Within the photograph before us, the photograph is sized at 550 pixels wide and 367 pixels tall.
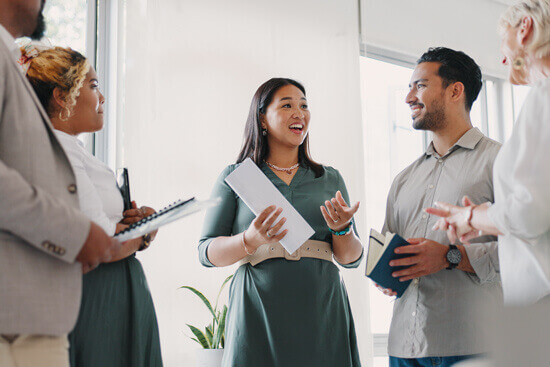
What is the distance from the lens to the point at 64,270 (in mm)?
1300

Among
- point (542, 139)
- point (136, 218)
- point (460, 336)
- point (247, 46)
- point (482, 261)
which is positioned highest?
point (247, 46)

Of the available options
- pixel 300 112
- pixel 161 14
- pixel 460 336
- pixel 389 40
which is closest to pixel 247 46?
pixel 161 14

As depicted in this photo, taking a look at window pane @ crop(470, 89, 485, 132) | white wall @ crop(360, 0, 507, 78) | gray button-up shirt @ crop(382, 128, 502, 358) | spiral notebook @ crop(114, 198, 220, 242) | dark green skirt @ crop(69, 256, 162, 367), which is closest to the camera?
spiral notebook @ crop(114, 198, 220, 242)

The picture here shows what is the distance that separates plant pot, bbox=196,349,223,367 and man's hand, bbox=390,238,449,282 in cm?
138

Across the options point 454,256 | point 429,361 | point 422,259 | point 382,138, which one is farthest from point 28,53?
point 382,138

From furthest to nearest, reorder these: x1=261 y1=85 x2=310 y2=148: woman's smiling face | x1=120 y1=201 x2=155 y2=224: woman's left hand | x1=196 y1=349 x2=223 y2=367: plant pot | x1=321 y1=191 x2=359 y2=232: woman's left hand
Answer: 1. x1=196 y1=349 x2=223 y2=367: plant pot
2. x1=261 y1=85 x2=310 y2=148: woman's smiling face
3. x1=321 y1=191 x2=359 y2=232: woman's left hand
4. x1=120 y1=201 x2=155 y2=224: woman's left hand

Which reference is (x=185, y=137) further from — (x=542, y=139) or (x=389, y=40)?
(x=542, y=139)

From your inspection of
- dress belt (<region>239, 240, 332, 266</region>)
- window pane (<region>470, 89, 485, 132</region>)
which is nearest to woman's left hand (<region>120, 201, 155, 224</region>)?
dress belt (<region>239, 240, 332, 266</region>)

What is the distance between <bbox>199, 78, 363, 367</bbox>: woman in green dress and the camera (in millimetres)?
2180

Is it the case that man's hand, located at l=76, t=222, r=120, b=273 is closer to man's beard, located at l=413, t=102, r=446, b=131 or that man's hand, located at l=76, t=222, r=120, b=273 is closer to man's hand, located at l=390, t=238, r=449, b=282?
man's hand, located at l=390, t=238, r=449, b=282

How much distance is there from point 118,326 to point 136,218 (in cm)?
35

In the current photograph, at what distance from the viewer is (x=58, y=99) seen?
1937mm

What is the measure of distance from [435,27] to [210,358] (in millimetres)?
3570

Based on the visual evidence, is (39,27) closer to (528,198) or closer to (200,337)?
(528,198)
